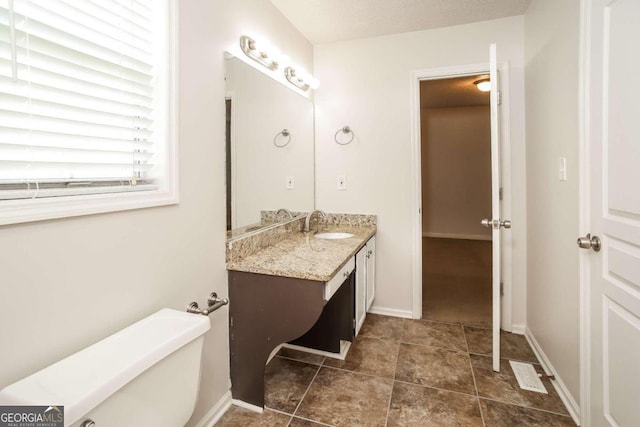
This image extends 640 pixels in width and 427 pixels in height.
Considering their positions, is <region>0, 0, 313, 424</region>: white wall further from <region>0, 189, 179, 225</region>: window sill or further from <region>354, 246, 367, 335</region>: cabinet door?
<region>354, 246, 367, 335</region>: cabinet door

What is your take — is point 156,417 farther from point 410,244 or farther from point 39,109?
point 410,244

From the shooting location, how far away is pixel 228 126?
5.42 ft

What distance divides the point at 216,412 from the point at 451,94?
4.88 m

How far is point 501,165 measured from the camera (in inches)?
93.6

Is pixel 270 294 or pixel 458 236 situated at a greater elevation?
pixel 270 294

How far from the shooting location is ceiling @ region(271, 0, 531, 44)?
6.90 feet

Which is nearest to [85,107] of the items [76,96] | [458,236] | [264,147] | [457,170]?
[76,96]

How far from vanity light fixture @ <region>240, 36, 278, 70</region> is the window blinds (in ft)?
1.91

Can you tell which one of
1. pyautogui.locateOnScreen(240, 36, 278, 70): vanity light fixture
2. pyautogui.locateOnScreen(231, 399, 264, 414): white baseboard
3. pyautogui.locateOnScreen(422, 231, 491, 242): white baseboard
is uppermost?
pyautogui.locateOnScreen(240, 36, 278, 70): vanity light fixture

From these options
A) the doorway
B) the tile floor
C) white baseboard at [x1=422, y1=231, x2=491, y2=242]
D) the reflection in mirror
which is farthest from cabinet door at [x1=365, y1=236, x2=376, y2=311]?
white baseboard at [x1=422, y1=231, x2=491, y2=242]

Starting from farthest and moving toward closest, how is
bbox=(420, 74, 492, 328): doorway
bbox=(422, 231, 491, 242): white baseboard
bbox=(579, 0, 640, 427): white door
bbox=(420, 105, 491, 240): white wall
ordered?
bbox=(422, 231, 491, 242): white baseboard < bbox=(420, 105, 491, 240): white wall < bbox=(420, 74, 492, 328): doorway < bbox=(579, 0, 640, 427): white door

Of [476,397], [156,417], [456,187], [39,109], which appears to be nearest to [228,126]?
[39,109]

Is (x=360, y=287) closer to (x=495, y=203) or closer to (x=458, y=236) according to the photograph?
(x=495, y=203)

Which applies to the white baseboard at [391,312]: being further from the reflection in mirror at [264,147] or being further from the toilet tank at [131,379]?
the toilet tank at [131,379]
